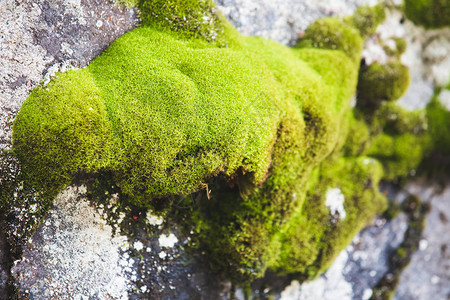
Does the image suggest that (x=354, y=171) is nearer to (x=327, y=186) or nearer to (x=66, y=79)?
(x=327, y=186)

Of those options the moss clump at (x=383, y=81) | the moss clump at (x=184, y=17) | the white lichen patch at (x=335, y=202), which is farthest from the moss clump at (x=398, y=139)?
the moss clump at (x=184, y=17)

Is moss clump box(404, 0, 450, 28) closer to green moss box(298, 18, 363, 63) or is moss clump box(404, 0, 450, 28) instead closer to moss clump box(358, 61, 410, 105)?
moss clump box(358, 61, 410, 105)

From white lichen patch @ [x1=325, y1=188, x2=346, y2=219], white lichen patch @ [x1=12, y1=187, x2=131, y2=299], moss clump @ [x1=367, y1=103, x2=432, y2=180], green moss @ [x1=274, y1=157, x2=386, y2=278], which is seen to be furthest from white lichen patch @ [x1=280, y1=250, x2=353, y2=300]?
white lichen patch @ [x1=12, y1=187, x2=131, y2=299]

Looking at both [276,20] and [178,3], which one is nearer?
[178,3]

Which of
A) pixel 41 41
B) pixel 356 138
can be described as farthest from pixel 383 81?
pixel 41 41

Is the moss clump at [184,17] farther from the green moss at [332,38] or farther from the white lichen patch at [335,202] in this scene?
the white lichen patch at [335,202]

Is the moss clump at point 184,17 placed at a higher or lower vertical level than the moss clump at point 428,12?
lower

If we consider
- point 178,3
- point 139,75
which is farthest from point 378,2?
point 139,75
